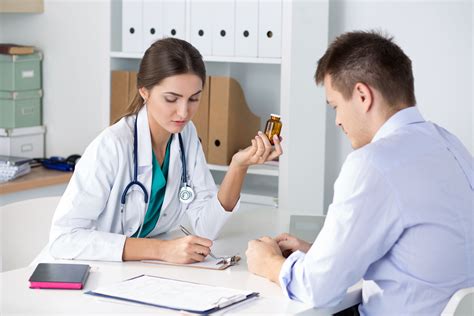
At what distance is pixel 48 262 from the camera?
1.94 meters

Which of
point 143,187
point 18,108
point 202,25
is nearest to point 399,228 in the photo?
point 143,187

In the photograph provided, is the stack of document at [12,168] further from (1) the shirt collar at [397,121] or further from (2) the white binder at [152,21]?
(1) the shirt collar at [397,121]

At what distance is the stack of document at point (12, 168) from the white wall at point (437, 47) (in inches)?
62.2

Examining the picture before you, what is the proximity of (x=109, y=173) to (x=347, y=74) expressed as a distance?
73 cm

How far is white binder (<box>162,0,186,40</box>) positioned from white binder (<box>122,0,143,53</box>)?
0.44 ft

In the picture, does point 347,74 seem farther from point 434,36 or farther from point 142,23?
point 142,23

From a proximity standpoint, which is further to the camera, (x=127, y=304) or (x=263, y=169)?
(x=263, y=169)

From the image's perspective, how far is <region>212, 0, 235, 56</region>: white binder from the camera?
3.31 meters

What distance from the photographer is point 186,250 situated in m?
1.95

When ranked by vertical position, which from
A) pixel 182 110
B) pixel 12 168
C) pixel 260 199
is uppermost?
pixel 182 110

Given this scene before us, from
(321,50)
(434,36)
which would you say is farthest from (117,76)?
(434,36)

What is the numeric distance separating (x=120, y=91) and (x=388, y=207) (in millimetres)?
2231

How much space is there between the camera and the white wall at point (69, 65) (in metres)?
3.86

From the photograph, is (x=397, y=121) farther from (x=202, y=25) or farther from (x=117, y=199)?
(x=202, y=25)
